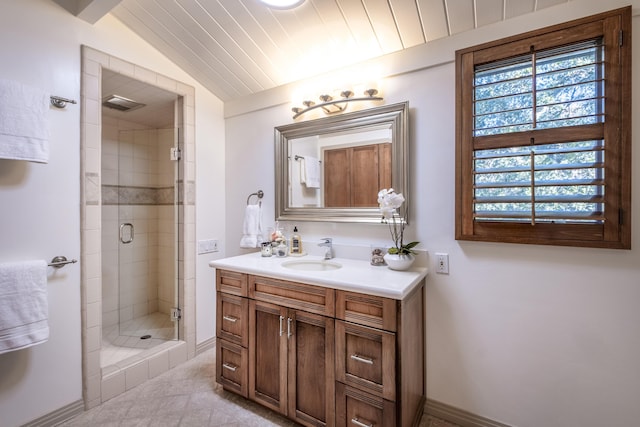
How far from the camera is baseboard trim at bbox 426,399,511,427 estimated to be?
160 centimetres

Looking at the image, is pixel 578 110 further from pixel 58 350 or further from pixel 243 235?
pixel 58 350

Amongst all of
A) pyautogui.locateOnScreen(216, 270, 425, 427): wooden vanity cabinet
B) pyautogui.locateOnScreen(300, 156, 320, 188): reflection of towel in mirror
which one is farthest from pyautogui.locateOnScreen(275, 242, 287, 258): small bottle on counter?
pyautogui.locateOnScreen(300, 156, 320, 188): reflection of towel in mirror

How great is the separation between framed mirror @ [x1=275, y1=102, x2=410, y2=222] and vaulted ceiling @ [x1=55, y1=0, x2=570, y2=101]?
39cm

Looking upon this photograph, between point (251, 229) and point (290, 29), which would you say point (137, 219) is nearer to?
point (251, 229)

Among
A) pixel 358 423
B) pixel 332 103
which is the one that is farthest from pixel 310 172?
pixel 358 423

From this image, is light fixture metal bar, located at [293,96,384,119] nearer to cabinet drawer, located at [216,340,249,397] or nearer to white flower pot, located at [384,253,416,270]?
white flower pot, located at [384,253,416,270]

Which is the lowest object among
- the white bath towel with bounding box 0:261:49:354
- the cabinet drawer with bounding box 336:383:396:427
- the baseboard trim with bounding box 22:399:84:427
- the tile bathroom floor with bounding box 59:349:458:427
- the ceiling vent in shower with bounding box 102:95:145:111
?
the tile bathroom floor with bounding box 59:349:458:427

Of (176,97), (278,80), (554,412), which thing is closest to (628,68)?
(554,412)

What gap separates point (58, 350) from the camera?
1.72m

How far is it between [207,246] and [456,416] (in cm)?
216

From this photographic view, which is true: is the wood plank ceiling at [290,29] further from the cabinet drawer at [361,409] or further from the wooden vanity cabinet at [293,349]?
the cabinet drawer at [361,409]

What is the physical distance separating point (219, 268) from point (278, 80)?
4.89 ft

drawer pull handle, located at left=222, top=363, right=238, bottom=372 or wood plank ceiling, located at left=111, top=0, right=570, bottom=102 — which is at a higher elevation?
wood plank ceiling, located at left=111, top=0, right=570, bottom=102

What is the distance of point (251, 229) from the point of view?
2.38 m
